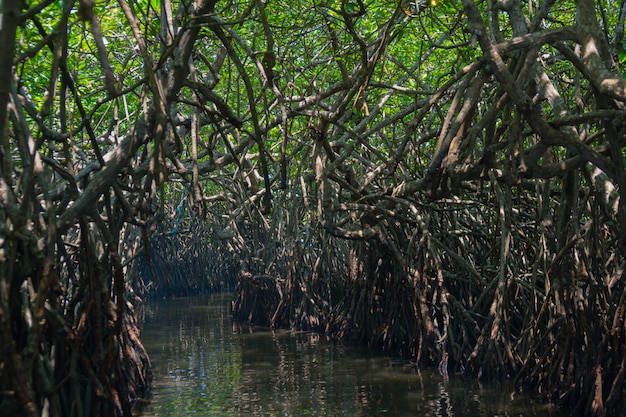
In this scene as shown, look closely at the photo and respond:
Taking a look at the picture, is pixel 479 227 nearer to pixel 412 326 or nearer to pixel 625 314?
pixel 412 326

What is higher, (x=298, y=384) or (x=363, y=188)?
(x=363, y=188)

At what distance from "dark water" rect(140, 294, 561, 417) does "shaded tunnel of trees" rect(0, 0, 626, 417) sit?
0.30 meters

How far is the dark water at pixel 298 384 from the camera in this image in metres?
7.00

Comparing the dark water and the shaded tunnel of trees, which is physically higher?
the shaded tunnel of trees

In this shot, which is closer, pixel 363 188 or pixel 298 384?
pixel 298 384

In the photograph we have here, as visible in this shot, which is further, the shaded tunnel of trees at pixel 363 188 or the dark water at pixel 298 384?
the dark water at pixel 298 384

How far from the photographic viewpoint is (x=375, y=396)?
7.53 meters

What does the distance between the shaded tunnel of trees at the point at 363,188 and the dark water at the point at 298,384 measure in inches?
11.9

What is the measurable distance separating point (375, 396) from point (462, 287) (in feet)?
6.40

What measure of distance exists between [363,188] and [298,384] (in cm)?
199

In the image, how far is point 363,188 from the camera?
8609mm

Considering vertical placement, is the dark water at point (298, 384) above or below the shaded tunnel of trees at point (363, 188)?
below

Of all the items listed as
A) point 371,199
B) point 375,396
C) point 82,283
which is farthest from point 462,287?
point 82,283

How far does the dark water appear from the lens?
7004 millimetres
